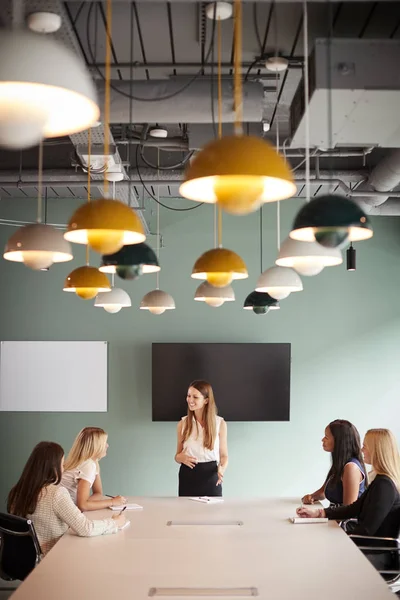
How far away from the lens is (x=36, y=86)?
173cm

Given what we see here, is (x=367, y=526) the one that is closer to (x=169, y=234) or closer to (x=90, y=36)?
(x=90, y=36)

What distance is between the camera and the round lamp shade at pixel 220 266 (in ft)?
12.2

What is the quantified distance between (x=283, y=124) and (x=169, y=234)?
268 centimetres

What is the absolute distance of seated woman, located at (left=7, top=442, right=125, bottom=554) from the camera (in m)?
4.21

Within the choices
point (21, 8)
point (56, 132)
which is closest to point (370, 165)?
point (21, 8)

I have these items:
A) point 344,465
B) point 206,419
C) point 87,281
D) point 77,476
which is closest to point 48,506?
point 77,476

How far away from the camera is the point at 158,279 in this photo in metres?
8.10

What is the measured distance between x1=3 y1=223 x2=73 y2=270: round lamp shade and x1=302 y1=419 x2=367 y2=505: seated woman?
8.51ft

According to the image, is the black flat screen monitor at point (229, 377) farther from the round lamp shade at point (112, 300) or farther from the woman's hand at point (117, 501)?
the woman's hand at point (117, 501)

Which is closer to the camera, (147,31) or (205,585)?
(205,585)

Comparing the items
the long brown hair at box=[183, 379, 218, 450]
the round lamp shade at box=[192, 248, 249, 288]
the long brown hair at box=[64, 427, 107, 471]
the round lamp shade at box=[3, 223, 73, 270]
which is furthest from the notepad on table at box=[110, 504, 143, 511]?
the round lamp shade at box=[3, 223, 73, 270]

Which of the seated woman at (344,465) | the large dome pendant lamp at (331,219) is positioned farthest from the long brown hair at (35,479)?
the large dome pendant lamp at (331,219)

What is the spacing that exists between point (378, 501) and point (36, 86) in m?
3.70

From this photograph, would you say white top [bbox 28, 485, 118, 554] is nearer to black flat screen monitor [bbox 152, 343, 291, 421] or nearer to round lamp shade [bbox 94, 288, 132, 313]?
round lamp shade [bbox 94, 288, 132, 313]
